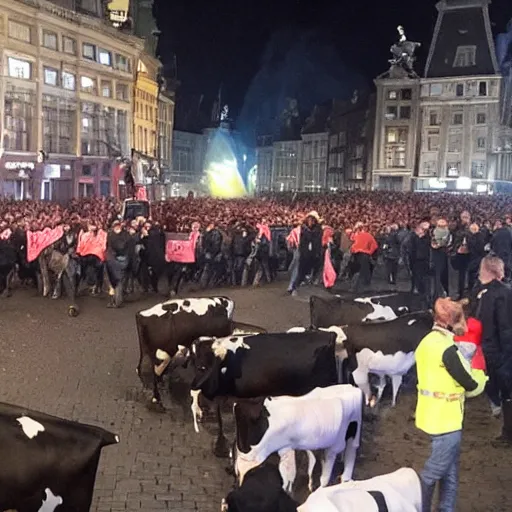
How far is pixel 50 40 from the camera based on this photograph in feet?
144

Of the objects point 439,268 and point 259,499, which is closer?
point 259,499

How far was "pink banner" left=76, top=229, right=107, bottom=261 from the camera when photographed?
58.3 feet

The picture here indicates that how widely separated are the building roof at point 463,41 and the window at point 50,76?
3508cm

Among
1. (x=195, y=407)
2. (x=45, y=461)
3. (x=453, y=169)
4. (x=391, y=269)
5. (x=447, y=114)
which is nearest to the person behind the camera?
(x=45, y=461)

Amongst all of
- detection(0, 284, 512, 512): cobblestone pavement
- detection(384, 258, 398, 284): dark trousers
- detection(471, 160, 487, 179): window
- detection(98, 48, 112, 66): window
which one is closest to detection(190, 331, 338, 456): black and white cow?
detection(0, 284, 512, 512): cobblestone pavement

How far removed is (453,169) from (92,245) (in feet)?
172

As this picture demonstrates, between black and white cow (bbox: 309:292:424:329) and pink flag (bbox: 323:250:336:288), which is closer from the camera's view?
black and white cow (bbox: 309:292:424:329)

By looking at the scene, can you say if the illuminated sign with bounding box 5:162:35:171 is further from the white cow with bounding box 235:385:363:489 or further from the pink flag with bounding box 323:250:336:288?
the white cow with bounding box 235:385:363:489

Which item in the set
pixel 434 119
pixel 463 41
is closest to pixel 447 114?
pixel 434 119

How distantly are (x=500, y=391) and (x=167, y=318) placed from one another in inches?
185

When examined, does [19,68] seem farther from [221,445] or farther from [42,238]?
[221,445]

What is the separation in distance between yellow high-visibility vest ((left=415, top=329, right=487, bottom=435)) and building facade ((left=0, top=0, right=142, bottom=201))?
35418mm

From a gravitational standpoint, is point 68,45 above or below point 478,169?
above

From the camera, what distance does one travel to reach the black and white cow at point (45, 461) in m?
5.46
